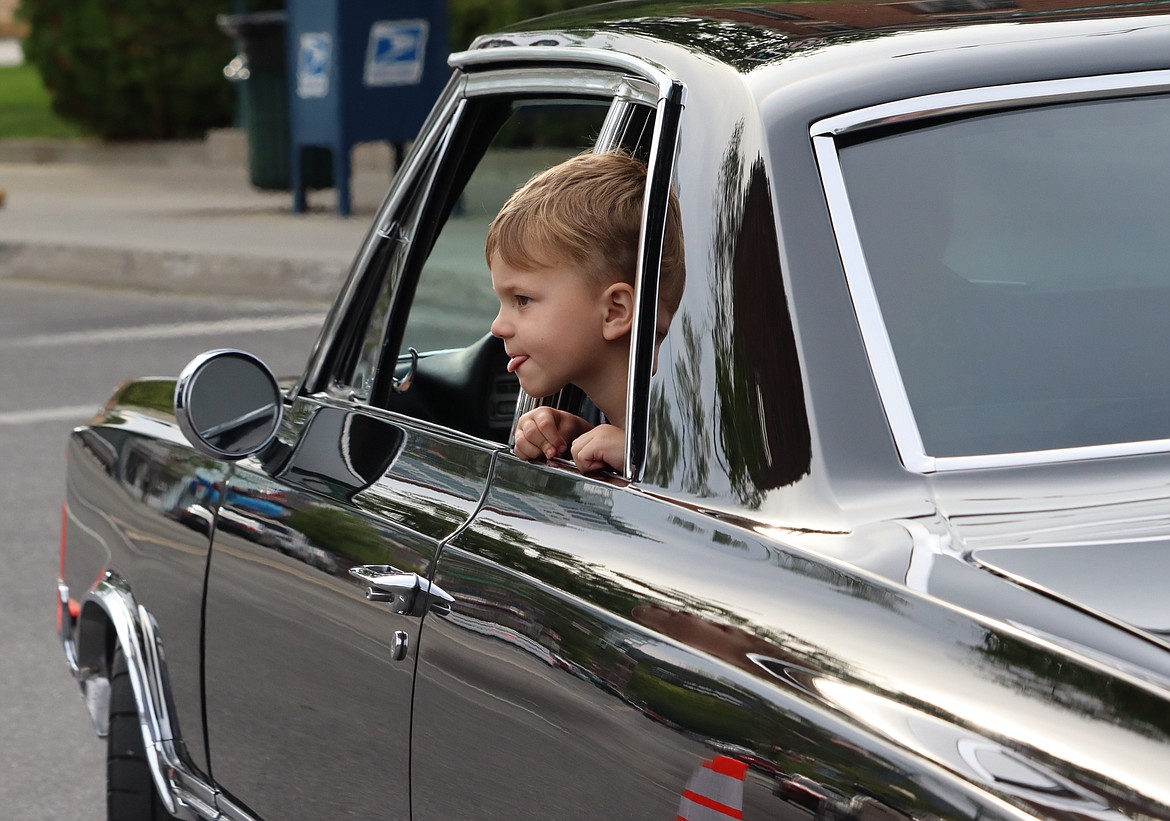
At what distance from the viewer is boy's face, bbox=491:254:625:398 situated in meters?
2.35

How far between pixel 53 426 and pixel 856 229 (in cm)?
732

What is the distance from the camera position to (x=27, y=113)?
3012 centimetres

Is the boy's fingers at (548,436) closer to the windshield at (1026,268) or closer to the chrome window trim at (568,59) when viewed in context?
the chrome window trim at (568,59)

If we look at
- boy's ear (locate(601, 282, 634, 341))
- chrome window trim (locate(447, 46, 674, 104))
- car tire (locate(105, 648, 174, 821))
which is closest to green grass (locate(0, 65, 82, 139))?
car tire (locate(105, 648, 174, 821))

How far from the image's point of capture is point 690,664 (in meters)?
1.79

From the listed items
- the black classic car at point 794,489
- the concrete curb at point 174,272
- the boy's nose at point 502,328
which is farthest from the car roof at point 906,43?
the concrete curb at point 174,272

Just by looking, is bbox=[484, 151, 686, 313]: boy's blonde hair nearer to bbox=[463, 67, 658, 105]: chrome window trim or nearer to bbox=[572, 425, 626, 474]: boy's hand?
bbox=[463, 67, 658, 105]: chrome window trim

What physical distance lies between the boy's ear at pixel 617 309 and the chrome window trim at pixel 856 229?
37 cm

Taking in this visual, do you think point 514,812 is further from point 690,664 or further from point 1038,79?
point 1038,79

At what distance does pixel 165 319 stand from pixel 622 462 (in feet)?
34.9

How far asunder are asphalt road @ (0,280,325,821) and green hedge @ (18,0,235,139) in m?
9.35

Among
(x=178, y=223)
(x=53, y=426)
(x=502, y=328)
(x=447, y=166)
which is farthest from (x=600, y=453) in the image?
(x=178, y=223)

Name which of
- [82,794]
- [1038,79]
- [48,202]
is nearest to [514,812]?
[1038,79]

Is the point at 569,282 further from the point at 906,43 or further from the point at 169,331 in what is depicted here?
the point at 169,331
